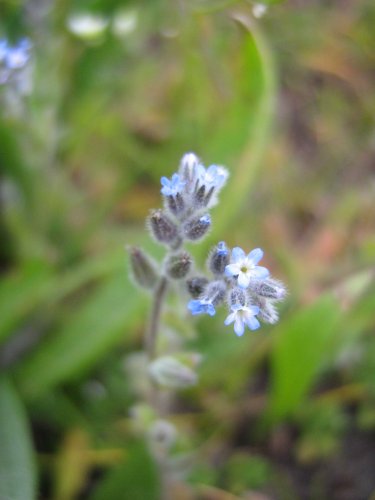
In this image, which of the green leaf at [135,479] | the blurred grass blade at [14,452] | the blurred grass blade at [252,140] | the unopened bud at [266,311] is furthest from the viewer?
the blurred grass blade at [252,140]

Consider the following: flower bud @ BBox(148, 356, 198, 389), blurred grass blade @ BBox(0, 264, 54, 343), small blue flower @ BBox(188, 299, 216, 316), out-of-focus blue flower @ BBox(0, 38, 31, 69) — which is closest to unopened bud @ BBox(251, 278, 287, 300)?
small blue flower @ BBox(188, 299, 216, 316)

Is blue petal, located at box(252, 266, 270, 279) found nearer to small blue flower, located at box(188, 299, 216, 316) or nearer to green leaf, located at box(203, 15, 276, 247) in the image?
small blue flower, located at box(188, 299, 216, 316)

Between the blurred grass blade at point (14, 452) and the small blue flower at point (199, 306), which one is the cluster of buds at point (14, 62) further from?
the small blue flower at point (199, 306)

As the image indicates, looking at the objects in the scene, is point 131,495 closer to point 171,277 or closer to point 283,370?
point 283,370

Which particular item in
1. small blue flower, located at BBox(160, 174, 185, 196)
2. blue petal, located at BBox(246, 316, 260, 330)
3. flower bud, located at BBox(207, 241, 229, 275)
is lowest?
blue petal, located at BBox(246, 316, 260, 330)

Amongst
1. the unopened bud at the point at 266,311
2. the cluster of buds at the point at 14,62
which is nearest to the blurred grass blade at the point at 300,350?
the unopened bud at the point at 266,311

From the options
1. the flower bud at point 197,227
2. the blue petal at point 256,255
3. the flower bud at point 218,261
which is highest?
the flower bud at point 197,227

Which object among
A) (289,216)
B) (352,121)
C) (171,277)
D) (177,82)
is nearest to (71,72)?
(177,82)

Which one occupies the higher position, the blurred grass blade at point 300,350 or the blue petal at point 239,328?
the blurred grass blade at point 300,350
